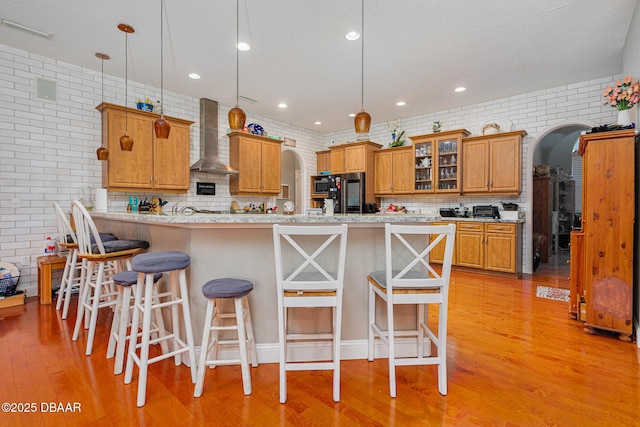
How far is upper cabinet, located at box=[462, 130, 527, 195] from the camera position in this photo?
195 inches

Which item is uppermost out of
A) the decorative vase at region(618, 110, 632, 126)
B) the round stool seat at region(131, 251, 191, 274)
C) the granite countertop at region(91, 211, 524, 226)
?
the decorative vase at region(618, 110, 632, 126)

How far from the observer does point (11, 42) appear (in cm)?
354

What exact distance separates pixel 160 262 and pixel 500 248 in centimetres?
485

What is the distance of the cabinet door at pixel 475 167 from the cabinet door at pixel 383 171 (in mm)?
1406

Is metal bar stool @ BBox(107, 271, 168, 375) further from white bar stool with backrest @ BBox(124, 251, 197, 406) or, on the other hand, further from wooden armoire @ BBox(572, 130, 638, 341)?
wooden armoire @ BBox(572, 130, 638, 341)

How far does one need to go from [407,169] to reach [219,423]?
17.7 ft

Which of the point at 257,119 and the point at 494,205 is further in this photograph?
the point at 257,119

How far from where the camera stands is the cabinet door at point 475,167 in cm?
523

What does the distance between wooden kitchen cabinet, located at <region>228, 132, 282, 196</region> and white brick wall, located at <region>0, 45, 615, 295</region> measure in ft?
2.48

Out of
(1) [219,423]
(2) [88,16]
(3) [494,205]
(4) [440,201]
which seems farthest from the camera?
(4) [440,201]

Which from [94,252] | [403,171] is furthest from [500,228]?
[94,252]

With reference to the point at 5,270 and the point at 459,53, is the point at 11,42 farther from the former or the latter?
the point at 459,53

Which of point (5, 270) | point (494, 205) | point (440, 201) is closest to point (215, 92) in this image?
point (5, 270)

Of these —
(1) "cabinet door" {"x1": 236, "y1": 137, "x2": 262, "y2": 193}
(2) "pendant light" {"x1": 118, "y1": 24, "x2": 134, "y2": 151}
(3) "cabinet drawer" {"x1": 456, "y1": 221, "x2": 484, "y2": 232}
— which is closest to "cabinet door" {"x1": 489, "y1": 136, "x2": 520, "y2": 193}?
(3) "cabinet drawer" {"x1": 456, "y1": 221, "x2": 484, "y2": 232}
